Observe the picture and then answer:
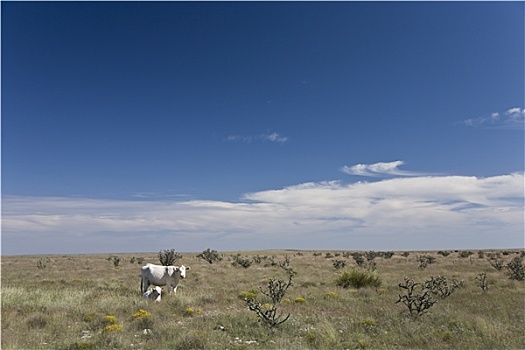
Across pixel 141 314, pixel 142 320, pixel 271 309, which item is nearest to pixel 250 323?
pixel 271 309

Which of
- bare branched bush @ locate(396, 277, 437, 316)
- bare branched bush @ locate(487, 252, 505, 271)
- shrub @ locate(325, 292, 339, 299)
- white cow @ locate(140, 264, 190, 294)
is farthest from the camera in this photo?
bare branched bush @ locate(487, 252, 505, 271)

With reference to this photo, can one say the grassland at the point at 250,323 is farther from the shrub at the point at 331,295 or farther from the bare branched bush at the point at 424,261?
the bare branched bush at the point at 424,261

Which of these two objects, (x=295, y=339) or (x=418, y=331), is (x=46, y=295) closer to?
(x=295, y=339)

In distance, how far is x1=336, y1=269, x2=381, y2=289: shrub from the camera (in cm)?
2016

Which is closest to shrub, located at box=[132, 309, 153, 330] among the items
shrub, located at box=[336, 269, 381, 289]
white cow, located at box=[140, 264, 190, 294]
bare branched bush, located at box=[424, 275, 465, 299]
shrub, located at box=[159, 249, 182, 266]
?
white cow, located at box=[140, 264, 190, 294]

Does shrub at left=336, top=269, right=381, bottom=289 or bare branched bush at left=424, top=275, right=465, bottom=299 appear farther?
shrub at left=336, top=269, right=381, bottom=289

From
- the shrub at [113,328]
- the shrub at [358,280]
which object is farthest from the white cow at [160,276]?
the shrub at [358,280]

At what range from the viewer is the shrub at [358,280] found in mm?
20156

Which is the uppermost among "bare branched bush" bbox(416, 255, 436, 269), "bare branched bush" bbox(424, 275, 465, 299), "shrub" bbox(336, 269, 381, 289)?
"bare branched bush" bbox(424, 275, 465, 299)

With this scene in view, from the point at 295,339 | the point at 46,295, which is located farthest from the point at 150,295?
the point at 295,339

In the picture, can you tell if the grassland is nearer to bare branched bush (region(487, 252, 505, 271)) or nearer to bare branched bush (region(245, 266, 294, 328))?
bare branched bush (region(245, 266, 294, 328))

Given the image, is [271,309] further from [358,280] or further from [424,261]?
[424,261]

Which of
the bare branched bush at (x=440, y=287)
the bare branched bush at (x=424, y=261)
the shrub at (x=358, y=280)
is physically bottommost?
the bare branched bush at (x=424, y=261)

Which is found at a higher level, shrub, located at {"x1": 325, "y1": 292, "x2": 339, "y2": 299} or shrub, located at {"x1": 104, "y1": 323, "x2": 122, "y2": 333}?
shrub, located at {"x1": 104, "y1": 323, "x2": 122, "y2": 333}
